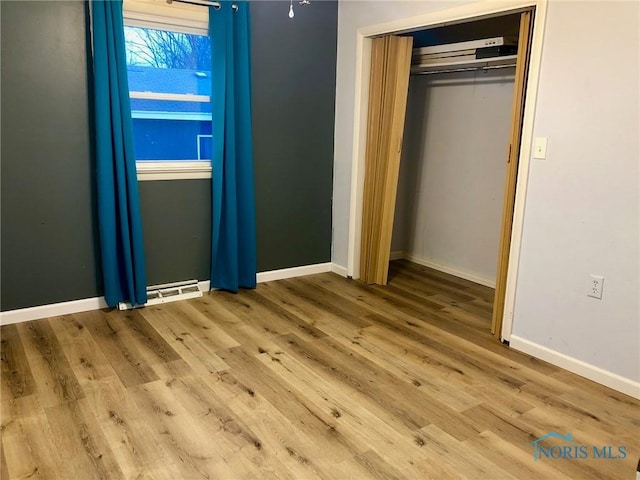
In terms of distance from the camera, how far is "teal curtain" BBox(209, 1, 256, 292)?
3504 millimetres

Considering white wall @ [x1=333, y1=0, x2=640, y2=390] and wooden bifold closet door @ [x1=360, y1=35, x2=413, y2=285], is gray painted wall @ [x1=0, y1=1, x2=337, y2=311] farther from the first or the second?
white wall @ [x1=333, y1=0, x2=640, y2=390]

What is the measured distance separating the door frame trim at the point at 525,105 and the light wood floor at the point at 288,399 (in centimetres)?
55

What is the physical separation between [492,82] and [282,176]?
71.2 inches

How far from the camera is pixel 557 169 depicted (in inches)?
107

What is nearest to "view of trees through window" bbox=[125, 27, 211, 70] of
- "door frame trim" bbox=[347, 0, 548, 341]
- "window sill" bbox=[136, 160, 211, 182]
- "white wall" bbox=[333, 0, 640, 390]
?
"window sill" bbox=[136, 160, 211, 182]

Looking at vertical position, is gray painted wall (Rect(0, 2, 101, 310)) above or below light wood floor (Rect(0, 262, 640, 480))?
above

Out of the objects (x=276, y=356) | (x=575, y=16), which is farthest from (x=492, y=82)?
(x=276, y=356)

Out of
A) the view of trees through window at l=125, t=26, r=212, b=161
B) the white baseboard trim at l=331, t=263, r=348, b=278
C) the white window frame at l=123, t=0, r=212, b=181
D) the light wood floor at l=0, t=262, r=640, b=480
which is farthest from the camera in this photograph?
the white baseboard trim at l=331, t=263, r=348, b=278

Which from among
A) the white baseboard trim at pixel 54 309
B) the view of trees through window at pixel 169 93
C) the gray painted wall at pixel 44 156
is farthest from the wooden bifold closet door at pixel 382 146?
the gray painted wall at pixel 44 156

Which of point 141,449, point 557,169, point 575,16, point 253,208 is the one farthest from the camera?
point 253,208

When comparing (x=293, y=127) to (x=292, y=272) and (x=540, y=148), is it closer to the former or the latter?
(x=292, y=272)

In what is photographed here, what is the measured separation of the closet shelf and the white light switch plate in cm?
106

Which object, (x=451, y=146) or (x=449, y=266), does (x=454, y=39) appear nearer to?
(x=451, y=146)

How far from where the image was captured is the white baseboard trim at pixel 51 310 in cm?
320
